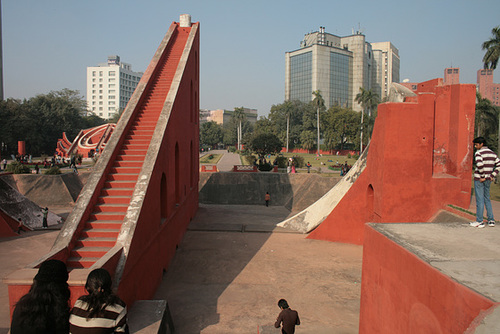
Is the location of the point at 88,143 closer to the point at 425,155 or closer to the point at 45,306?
the point at 425,155

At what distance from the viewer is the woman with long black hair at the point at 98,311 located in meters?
2.70

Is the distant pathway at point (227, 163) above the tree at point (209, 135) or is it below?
below

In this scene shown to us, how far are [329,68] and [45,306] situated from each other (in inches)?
3855

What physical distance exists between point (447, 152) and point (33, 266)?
1018 centimetres

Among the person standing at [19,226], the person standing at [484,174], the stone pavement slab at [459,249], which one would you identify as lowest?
the person standing at [19,226]

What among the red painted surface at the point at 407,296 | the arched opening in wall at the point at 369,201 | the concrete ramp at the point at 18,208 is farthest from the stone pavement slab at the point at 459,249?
the concrete ramp at the point at 18,208

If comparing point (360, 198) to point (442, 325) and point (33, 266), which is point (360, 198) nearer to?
point (442, 325)

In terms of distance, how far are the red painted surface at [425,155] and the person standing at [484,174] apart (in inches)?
161

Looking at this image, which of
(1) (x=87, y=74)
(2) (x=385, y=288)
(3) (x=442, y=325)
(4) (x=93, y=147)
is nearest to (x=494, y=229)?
(2) (x=385, y=288)

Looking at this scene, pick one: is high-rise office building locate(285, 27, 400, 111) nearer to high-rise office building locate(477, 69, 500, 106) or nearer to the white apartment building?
high-rise office building locate(477, 69, 500, 106)

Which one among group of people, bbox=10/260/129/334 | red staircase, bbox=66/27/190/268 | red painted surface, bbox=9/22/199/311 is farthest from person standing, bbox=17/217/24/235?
group of people, bbox=10/260/129/334

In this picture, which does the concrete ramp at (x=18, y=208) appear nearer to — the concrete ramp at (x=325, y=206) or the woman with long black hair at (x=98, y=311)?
the concrete ramp at (x=325, y=206)

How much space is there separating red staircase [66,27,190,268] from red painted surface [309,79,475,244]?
6.68 metres

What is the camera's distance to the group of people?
8.39 feet
